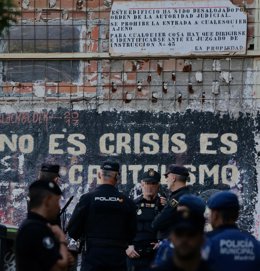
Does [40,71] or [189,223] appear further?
[40,71]

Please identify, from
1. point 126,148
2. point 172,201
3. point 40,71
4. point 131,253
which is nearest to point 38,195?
point 172,201

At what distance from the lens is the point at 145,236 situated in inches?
521

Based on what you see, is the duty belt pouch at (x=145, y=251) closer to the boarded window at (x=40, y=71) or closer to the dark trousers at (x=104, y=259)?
the dark trousers at (x=104, y=259)

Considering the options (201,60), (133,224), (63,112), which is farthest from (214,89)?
(133,224)

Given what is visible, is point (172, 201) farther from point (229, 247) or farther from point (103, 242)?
point (229, 247)

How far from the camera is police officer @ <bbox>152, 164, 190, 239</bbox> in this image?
11.6 metres

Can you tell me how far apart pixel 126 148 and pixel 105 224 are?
3.83 metres

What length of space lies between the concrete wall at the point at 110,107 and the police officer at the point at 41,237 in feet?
22.7

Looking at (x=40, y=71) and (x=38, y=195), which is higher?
(x=40, y=71)

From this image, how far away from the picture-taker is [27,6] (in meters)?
15.7

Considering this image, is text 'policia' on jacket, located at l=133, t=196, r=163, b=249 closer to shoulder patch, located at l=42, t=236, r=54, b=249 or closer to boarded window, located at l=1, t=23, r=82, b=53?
boarded window, located at l=1, t=23, r=82, b=53

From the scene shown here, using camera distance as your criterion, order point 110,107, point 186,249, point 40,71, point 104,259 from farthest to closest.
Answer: point 40,71 < point 110,107 < point 104,259 < point 186,249

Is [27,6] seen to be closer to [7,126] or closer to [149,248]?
[7,126]

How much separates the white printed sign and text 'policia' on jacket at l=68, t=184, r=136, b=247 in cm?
411
